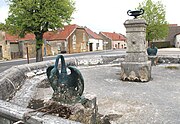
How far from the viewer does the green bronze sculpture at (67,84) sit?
114 inches

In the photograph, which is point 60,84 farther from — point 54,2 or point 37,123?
point 54,2

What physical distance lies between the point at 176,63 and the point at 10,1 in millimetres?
13968

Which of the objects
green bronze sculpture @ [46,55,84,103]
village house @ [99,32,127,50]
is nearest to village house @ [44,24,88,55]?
village house @ [99,32,127,50]

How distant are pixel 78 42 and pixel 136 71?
34.7m

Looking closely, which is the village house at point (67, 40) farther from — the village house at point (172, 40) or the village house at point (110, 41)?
the village house at point (172, 40)

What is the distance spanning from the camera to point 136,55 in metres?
7.07

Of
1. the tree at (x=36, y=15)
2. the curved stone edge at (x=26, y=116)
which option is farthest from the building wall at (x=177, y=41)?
the curved stone edge at (x=26, y=116)

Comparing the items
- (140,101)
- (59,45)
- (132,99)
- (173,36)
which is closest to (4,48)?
(59,45)

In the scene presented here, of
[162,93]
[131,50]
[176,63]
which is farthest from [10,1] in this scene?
[162,93]

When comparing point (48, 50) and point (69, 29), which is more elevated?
point (69, 29)

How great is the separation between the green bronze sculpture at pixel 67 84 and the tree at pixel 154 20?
1031 inches

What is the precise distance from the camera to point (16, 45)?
32125 mm

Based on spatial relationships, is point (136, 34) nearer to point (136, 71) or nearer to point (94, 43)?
point (136, 71)

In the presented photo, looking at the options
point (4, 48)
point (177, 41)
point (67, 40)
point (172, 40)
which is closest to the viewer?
point (4, 48)
